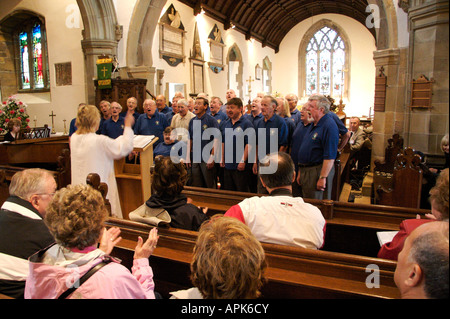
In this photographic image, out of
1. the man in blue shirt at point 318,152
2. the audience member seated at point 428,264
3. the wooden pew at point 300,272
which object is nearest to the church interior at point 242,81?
the wooden pew at point 300,272

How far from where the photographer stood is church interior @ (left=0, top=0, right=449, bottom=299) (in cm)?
178

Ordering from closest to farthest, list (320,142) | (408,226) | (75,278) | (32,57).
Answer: (75,278) → (408,226) → (320,142) → (32,57)

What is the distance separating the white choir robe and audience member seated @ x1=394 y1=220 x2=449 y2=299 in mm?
2518

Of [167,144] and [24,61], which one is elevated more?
[24,61]

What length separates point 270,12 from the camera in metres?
16.2

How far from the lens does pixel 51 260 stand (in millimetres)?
1380

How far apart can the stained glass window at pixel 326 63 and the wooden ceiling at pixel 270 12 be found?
1.32m

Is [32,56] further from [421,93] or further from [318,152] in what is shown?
→ [421,93]

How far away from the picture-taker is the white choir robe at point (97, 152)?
304cm

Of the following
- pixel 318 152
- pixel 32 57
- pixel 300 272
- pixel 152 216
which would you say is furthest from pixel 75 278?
pixel 32 57

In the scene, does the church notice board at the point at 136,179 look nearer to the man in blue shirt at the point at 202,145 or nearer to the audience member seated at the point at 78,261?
the man in blue shirt at the point at 202,145

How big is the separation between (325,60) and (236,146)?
16940 mm

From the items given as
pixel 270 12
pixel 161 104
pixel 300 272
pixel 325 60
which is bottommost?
pixel 300 272

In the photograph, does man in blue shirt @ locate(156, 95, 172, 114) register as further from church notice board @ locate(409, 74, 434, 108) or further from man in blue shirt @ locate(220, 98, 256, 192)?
church notice board @ locate(409, 74, 434, 108)
